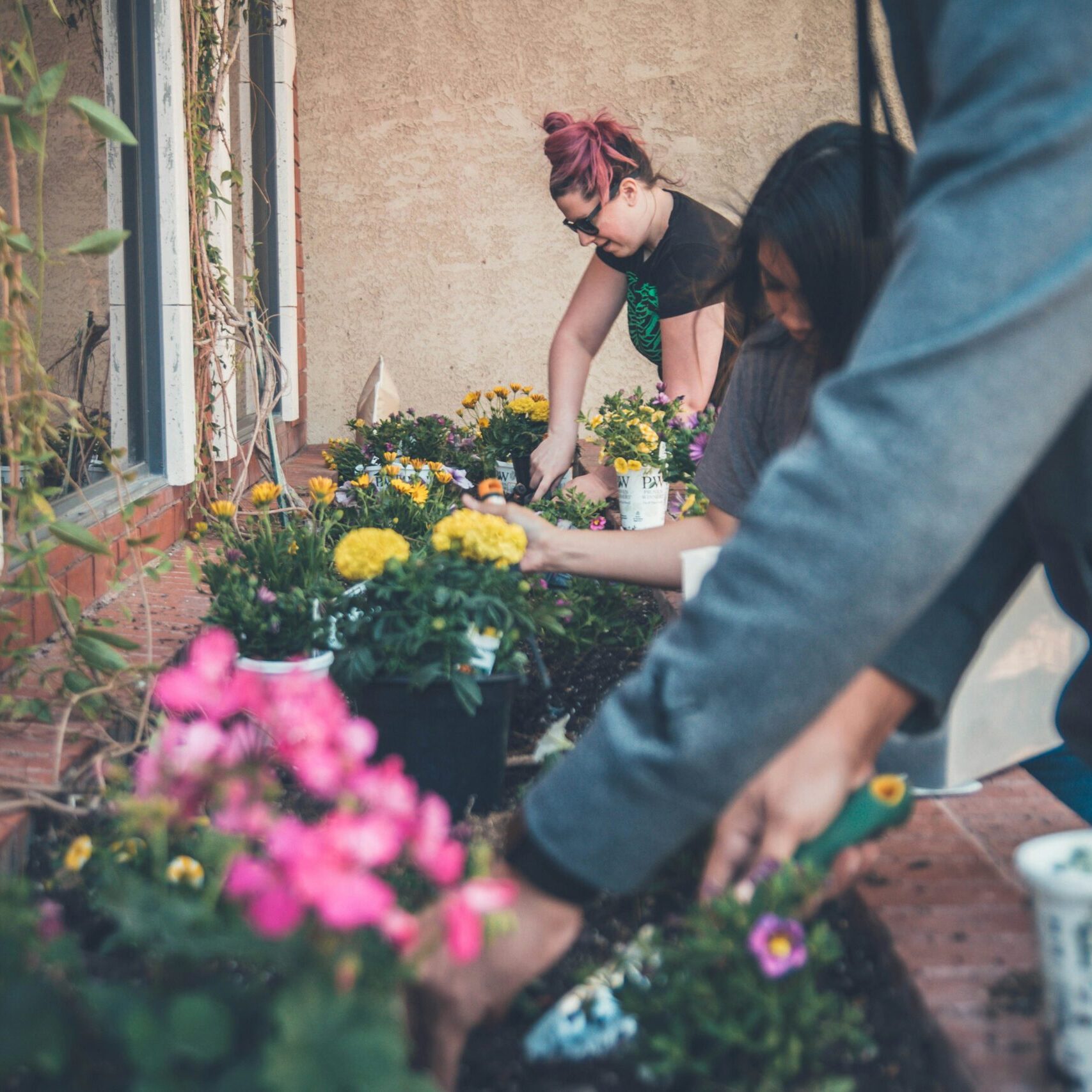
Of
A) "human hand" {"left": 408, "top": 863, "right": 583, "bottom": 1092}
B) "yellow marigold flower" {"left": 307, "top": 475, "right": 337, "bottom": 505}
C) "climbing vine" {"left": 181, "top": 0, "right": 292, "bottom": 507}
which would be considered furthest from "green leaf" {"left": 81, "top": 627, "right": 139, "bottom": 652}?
"climbing vine" {"left": 181, "top": 0, "right": 292, "bottom": 507}

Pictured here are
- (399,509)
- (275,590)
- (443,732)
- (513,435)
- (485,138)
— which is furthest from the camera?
(485,138)

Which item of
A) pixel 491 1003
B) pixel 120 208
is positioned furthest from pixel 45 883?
pixel 120 208

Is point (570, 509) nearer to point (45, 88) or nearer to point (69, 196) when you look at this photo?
point (45, 88)

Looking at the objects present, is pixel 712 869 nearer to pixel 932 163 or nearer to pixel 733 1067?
pixel 733 1067

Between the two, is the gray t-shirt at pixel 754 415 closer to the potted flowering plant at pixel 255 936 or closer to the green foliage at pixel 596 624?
the green foliage at pixel 596 624

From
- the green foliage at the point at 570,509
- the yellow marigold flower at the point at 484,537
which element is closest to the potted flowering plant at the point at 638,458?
the green foliage at the point at 570,509

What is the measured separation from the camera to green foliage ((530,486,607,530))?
9.94ft

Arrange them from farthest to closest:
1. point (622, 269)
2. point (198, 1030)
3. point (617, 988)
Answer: point (622, 269)
point (617, 988)
point (198, 1030)

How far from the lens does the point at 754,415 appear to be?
201 cm

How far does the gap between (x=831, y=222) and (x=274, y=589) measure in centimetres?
122

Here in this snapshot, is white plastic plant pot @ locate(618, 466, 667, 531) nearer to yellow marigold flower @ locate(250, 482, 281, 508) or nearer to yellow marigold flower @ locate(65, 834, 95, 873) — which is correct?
yellow marigold flower @ locate(250, 482, 281, 508)

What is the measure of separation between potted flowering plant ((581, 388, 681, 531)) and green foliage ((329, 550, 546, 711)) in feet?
4.59

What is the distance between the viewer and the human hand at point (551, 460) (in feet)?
10.8

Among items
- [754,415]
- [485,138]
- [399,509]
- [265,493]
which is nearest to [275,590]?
[265,493]
